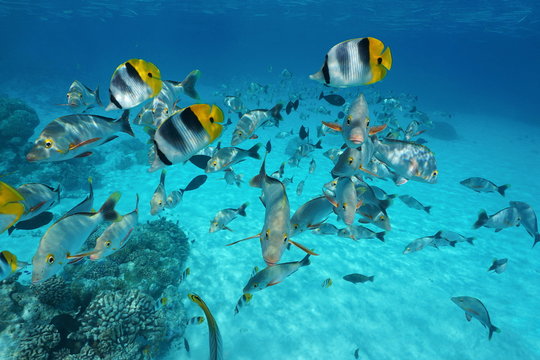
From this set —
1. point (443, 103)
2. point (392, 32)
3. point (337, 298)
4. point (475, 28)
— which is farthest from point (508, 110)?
point (337, 298)

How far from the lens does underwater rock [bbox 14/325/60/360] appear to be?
401cm

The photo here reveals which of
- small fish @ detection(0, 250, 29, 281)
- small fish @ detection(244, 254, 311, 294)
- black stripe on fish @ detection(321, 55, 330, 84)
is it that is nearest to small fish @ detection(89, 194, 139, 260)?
small fish @ detection(0, 250, 29, 281)

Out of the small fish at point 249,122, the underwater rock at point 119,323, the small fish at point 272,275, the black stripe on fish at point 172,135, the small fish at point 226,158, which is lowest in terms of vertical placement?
the underwater rock at point 119,323

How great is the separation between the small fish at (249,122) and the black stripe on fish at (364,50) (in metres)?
2.15

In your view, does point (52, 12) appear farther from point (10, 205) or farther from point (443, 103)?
point (443, 103)

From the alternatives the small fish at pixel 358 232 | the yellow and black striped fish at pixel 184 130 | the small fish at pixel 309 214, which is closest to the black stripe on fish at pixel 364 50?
the small fish at pixel 309 214

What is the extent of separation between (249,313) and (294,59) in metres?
126

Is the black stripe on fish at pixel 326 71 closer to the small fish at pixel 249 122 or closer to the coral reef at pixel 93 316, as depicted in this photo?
the small fish at pixel 249 122

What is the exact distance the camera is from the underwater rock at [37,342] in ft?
13.1

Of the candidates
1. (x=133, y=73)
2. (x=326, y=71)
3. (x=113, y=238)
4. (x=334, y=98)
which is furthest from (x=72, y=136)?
(x=334, y=98)

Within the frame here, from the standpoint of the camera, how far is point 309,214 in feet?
9.45

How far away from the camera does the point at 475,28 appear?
44.2m

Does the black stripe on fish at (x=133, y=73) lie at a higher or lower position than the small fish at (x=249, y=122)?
higher

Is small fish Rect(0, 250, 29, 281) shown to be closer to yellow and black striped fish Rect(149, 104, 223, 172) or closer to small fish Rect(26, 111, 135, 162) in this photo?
small fish Rect(26, 111, 135, 162)
